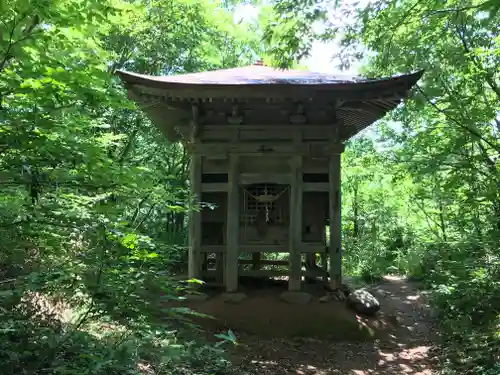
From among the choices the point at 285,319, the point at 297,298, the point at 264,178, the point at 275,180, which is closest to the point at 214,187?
the point at 264,178

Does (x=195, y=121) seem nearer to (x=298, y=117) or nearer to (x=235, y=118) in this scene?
(x=235, y=118)

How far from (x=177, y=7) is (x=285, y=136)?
5.31m

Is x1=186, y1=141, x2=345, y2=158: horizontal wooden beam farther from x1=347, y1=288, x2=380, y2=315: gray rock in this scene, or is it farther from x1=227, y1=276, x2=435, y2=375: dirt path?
x1=227, y1=276, x2=435, y2=375: dirt path

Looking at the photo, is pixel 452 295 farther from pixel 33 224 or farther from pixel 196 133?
pixel 33 224

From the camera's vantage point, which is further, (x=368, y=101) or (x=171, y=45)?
(x=171, y=45)

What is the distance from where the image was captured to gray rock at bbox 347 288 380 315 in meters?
7.88

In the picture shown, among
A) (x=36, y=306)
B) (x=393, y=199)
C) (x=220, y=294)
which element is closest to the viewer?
(x=36, y=306)

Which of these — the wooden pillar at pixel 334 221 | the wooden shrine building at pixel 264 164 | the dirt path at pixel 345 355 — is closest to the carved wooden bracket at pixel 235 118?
the wooden shrine building at pixel 264 164

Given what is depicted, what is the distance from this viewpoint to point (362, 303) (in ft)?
25.9

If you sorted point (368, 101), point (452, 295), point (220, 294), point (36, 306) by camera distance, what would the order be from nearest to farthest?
point (36, 306) → point (452, 295) → point (368, 101) → point (220, 294)

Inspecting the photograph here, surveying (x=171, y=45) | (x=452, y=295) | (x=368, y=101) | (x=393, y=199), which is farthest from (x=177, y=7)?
(x=393, y=199)

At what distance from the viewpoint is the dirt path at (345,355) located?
19.7 feet

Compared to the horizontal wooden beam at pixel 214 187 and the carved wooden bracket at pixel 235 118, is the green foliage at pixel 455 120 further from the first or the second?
the horizontal wooden beam at pixel 214 187

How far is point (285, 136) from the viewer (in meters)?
8.26
